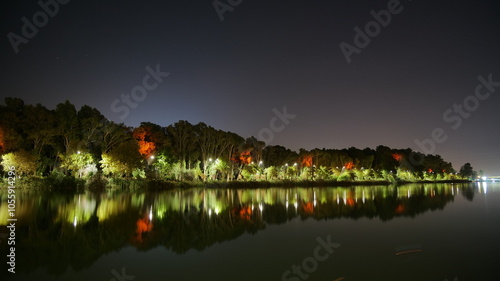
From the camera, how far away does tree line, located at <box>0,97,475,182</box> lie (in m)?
33.6

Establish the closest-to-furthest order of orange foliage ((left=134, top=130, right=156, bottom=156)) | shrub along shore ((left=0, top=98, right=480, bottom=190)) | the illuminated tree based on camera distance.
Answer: shrub along shore ((left=0, top=98, right=480, bottom=190)) → the illuminated tree → orange foliage ((left=134, top=130, right=156, bottom=156))

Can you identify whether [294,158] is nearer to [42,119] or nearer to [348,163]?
[348,163]

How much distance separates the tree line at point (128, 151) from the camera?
33.6m

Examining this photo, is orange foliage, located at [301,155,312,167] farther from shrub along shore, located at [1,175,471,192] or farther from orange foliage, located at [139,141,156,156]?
orange foliage, located at [139,141,156,156]

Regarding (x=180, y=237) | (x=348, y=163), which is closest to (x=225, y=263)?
(x=180, y=237)

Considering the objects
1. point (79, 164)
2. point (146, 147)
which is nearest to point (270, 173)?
point (146, 147)

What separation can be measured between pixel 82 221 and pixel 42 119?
2957 centimetres

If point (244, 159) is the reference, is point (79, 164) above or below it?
below

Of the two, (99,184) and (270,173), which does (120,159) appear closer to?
(99,184)

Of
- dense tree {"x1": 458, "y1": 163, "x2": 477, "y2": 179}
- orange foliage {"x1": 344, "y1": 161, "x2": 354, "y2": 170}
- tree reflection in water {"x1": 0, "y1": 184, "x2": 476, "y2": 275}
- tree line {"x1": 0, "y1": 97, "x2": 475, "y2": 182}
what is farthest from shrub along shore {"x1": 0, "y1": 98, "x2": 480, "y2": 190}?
dense tree {"x1": 458, "y1": 163, "x2": 477, "y2": 179}

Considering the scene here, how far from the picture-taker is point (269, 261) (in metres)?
8.46

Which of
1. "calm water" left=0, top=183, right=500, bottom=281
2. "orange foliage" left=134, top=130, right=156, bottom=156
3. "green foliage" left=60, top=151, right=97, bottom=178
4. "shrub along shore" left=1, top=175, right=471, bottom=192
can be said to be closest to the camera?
"calm water" left=0, top=183, right=500, bottom=281

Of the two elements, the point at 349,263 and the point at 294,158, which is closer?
the point at 349,263

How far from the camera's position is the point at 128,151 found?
115 ft
